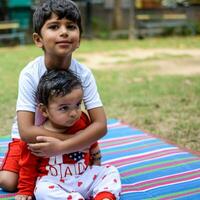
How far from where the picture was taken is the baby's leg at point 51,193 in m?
2.47

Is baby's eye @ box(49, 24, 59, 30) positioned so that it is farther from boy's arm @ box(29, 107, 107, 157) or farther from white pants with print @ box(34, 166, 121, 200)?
white pants with print @ box(34, 166, 121, 200)

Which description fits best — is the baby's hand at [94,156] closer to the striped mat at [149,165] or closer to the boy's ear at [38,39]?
the striped mat at [149,165]

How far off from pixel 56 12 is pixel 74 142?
74cm

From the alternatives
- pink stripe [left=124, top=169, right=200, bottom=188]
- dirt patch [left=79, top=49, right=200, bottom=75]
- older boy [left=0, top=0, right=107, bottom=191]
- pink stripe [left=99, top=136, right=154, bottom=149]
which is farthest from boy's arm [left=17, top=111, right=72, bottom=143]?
dirt patch [left=79, top=49, right=200, bottom=75]

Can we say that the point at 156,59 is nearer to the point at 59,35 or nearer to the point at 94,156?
the point at 94,156

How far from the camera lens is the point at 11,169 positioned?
284 cm

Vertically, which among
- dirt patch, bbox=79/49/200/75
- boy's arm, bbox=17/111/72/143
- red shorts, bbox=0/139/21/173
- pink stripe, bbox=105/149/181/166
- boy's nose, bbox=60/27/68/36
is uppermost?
boy's nose, bbox=60/27/68/36

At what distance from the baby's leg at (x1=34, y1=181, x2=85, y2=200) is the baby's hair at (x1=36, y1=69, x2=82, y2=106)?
1.51 feet

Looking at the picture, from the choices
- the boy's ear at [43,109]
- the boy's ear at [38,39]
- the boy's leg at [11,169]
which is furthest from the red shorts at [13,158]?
the boy's ear at [38,39]

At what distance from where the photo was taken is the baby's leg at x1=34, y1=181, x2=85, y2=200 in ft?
8.10

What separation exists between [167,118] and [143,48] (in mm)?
7498

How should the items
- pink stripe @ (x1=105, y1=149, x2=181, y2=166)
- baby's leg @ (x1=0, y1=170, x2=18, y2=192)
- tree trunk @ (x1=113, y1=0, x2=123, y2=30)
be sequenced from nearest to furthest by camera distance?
1. baby's leg @ (x1=0, y1=170, x2=18, y2=192)
2. pink stripe @ (x1=105, y1=149, x2=181, y2=166)
3. tree trunk @ (x1=113, y1=0, x2=123, y2=30)

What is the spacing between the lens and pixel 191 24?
640 inches

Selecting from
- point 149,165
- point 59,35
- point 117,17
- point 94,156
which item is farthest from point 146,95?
point 117,17
